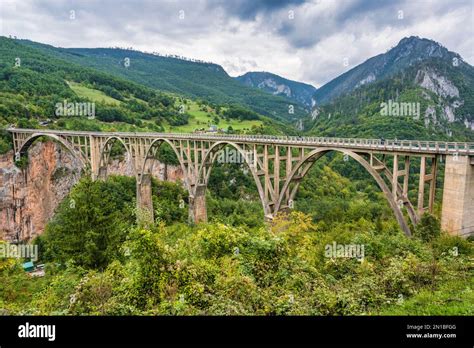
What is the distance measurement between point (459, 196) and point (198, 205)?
28.3 meters

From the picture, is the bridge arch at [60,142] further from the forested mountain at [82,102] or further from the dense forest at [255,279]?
the dense forest at [255,279]

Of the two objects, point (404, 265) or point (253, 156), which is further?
point (253, 156)

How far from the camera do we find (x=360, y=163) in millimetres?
23172

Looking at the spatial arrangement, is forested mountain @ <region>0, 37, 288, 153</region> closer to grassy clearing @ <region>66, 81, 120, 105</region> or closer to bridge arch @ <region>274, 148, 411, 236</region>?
grassy clearing @ <region>66, 81, 120, 105</region>

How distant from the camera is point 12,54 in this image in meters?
128

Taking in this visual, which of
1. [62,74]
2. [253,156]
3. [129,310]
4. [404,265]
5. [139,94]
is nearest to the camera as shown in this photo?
[129,310]

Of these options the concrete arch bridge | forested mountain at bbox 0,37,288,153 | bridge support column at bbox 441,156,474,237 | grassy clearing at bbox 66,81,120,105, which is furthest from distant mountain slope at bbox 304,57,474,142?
bridge support column at bbox 441,156,474,237

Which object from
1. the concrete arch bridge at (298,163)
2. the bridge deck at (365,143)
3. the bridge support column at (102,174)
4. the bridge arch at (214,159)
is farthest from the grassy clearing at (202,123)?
the bridge deck at (365,143)

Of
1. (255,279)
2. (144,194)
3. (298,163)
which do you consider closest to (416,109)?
(144,194)

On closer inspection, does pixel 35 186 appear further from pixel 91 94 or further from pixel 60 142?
pixel 91 94

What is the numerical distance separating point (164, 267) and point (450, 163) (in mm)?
16822

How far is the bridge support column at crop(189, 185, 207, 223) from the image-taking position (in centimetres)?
4026
